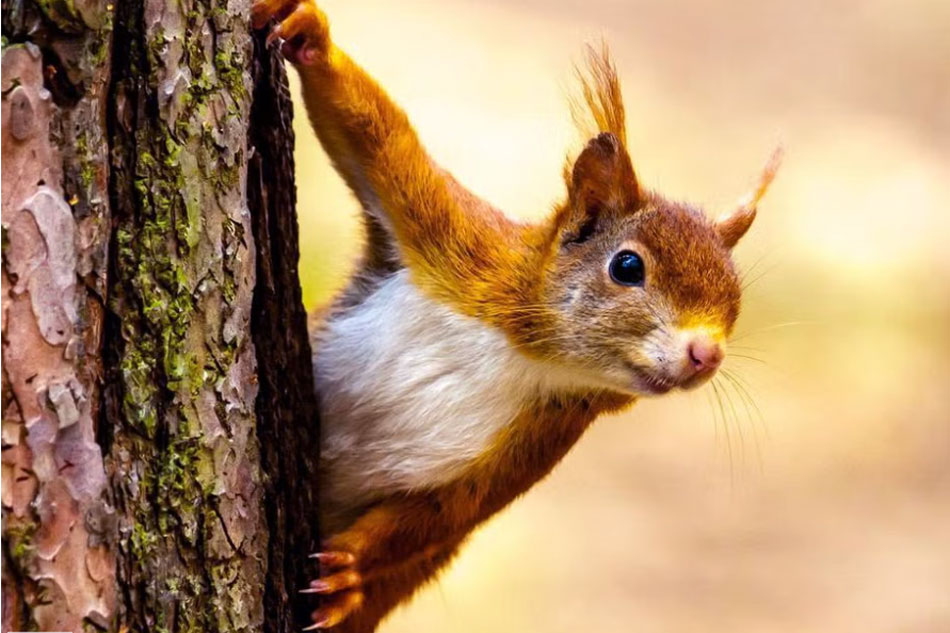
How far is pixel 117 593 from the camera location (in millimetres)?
2391

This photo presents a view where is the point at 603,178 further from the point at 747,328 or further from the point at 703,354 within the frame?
the point at 747,328

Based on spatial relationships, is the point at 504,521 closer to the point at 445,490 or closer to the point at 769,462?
the point at 769,462

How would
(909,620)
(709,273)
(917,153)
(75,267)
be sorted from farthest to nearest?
(917,153), (909,620), (709,273), (75,267)

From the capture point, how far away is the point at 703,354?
9.91 ft

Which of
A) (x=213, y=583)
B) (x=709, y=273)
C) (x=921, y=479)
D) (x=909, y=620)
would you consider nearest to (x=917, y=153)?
(x=921, y=479)

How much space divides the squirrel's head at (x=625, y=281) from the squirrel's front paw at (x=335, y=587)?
0.67m

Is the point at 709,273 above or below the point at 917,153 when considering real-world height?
below

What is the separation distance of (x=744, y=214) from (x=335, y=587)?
4.59ft

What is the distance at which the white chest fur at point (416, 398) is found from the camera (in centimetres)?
323

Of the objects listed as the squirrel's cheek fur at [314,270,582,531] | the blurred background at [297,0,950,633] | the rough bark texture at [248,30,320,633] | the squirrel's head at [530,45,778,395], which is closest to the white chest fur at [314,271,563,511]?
the squirrel's cheek fur at [314,270,582,531]

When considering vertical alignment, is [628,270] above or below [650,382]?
above

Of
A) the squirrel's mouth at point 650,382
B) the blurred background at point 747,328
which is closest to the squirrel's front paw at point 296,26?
the squirrel's mouth at point 650,382

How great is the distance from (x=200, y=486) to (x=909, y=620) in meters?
5.19

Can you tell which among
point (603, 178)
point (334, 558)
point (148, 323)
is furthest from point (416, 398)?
point (148, 323)
